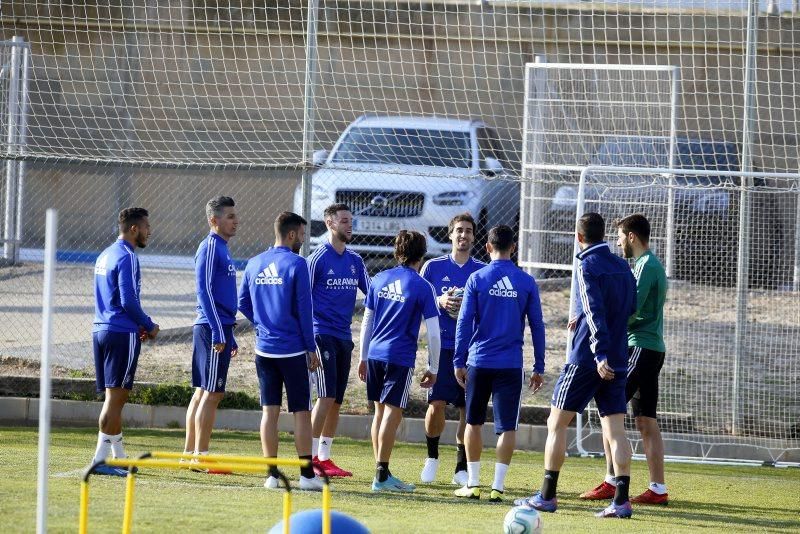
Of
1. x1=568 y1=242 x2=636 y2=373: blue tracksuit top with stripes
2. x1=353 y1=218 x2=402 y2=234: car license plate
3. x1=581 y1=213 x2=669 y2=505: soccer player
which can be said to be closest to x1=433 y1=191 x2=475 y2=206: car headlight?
x1=353 y1=218 x2=402 y2=234: car license plate

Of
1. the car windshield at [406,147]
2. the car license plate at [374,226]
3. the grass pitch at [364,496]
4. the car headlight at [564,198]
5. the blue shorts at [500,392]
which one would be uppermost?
the car windshield at [406,147]

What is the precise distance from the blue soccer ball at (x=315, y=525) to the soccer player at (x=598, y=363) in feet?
9.30

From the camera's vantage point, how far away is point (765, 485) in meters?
10.0

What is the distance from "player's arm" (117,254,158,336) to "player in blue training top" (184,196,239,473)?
0.43m

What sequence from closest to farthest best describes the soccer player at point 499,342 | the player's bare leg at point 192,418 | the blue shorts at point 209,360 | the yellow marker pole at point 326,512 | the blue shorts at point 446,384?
the yellow marker pole at point 326,512 < the soccer player at point 499,342 < the blue shorts at point 209,360 < the player's bare leg at point 192,418 < the blue shorts at point 446,384

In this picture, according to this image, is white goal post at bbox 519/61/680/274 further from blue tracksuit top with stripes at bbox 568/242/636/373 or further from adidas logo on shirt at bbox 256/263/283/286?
adidas logo on shirt at bbox 256/263/283/286

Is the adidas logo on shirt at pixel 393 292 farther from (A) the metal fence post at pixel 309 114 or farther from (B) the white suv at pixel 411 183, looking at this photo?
(B) the white suv at pixel 411 183

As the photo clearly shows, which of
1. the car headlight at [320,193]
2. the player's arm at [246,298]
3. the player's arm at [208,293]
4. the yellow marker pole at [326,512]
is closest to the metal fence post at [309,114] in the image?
the player's arm at [208,293]

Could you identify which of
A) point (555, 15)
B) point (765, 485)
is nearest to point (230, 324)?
point (765, 485)

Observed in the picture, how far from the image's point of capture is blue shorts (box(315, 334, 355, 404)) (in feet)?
30.8

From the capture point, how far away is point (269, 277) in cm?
860

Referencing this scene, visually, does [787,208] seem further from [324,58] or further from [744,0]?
[324,58]

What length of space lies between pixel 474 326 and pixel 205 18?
701 cm

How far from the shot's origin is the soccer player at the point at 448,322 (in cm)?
938
